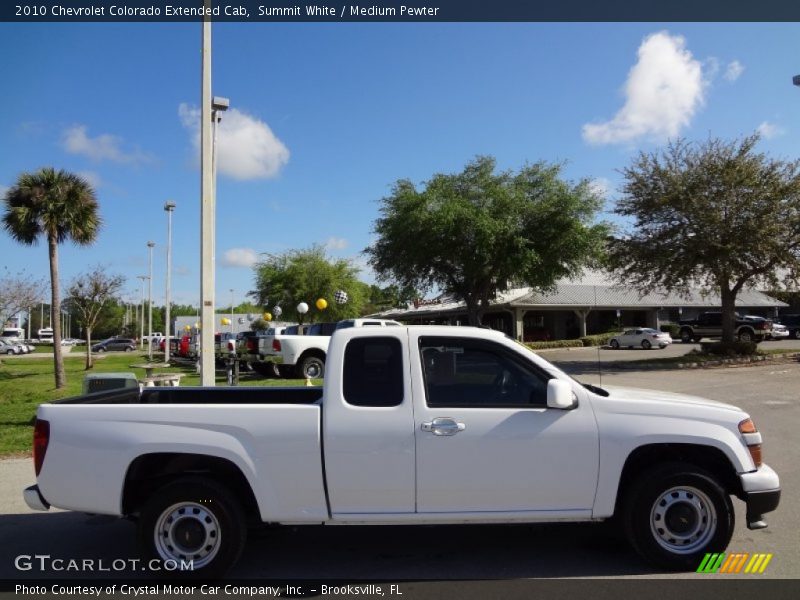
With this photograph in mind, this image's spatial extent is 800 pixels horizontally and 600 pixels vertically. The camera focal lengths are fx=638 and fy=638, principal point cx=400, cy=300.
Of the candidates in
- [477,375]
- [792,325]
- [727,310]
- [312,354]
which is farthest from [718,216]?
[792,325]

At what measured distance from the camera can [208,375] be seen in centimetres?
1075

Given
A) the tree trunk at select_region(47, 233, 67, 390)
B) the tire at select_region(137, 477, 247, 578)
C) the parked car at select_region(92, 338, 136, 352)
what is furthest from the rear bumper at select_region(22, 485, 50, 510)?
the parked car at select_region(92, 338, 136, 352)

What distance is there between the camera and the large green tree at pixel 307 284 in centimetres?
4906

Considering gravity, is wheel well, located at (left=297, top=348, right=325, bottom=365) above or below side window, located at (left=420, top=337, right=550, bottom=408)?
below

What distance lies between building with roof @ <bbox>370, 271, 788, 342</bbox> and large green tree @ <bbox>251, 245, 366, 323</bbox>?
6.55 meters

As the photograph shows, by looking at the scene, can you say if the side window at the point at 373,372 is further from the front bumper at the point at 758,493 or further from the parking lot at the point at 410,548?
the front bumper at the point at 758,493

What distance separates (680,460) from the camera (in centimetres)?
475

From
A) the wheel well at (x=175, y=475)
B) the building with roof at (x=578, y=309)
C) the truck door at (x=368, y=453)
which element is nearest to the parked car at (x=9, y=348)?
the building with roof at (x=578, y=309)

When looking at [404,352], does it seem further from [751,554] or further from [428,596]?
[751,554]

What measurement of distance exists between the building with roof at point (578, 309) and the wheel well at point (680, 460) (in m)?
38.6

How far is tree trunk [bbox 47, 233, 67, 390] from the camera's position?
2027 centimetres

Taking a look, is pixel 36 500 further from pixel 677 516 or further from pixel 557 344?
pixel 557 344

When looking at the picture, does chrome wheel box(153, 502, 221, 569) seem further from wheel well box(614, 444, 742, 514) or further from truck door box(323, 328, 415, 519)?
wheel well box(614, 444, 742, 514)

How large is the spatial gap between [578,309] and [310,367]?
33009 millimetres
